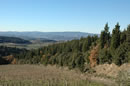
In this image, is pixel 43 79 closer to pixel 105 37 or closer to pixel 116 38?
pixel 116 38

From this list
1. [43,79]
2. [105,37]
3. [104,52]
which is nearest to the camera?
[43,79]

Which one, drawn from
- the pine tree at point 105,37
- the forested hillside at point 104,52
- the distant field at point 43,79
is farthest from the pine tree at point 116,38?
the distant field at point 43,79

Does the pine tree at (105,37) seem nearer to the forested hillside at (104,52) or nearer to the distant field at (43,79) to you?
the forested hillside at (104,52)

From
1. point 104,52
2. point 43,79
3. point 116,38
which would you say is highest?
point 116,38

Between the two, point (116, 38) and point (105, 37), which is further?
point (105, 37)

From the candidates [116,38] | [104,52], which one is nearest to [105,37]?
[116,38]

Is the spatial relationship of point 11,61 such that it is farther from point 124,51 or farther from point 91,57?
point 124,51

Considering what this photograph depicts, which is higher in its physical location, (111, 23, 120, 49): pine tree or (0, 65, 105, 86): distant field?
(111, 23, 120, 49): pine tree

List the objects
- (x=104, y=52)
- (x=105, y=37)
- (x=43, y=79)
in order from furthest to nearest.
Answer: (x=105, y=37), (x=104, y=52), (x=43, y=79)

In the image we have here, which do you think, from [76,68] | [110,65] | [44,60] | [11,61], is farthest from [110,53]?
[11,61]

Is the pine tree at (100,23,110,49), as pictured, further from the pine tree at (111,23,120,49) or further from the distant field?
the distant field

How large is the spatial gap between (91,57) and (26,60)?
54796mm

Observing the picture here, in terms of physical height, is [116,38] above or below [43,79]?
above

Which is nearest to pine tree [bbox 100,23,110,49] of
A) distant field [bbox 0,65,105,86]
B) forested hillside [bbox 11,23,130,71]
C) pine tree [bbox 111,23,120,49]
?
forested hillside [bbox 11,23,130,71]
